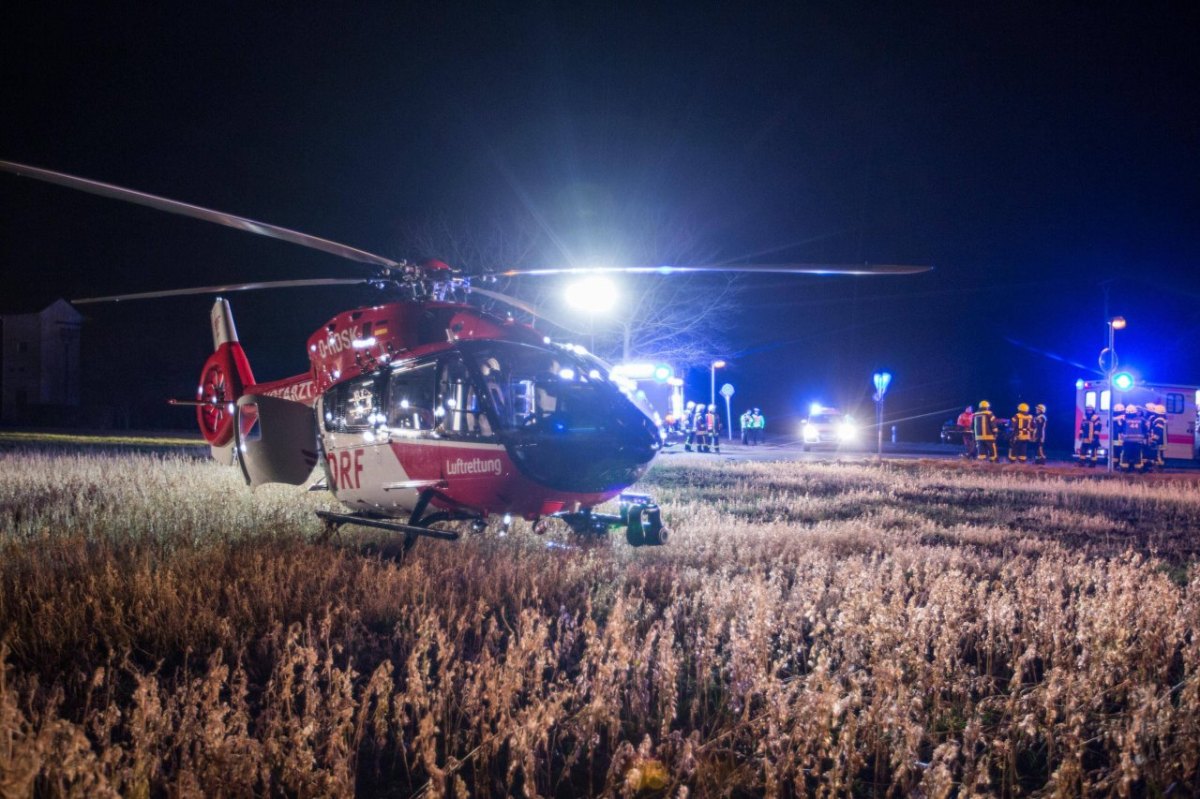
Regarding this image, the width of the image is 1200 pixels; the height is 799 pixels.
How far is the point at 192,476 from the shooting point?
12.1m

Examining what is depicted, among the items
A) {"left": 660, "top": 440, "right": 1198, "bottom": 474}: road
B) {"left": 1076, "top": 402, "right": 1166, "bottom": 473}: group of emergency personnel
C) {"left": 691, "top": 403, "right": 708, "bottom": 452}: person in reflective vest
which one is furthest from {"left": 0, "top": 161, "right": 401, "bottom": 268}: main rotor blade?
{"left": 1076, "top": 402, "right": 1166, "bottom": 473}: group of emergency personnel

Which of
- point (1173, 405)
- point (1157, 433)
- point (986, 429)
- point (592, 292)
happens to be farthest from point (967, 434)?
point (592, 292)

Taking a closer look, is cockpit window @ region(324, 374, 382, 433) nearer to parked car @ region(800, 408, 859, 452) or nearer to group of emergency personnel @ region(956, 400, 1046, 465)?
group of emergency personnel @ region(956, 400, 1046, 465)

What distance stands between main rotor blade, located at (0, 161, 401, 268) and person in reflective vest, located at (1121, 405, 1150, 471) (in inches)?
885

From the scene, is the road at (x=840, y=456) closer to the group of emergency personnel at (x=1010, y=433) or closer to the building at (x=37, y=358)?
the group of emergency personnel at (x=1010, y=433)

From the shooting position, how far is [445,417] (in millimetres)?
6398

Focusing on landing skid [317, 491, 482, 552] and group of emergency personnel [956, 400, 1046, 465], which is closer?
landing skid [317, 491, 482, 552]

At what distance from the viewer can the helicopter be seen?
6098mm

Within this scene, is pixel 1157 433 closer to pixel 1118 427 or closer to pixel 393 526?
pixel 1118 427

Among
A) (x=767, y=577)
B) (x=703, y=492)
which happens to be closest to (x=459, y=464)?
(x=767, y=577)

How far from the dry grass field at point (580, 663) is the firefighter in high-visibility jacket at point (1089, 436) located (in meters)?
16.5

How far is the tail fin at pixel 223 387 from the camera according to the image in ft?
34.0

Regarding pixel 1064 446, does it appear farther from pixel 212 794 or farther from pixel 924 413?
pixel 212 794

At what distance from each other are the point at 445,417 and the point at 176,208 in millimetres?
2826
